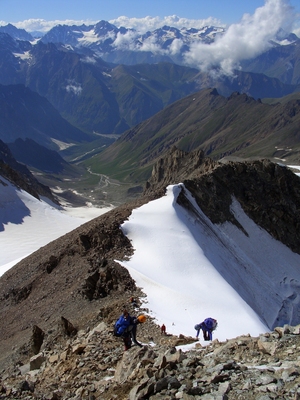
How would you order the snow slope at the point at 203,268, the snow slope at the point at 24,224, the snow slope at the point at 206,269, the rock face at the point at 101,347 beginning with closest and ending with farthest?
the rock face at the point at 101,347 → the snow slope at the point at 206,269 → the snow slope at the point at 203,268 → the snow slope at the point at 24,224

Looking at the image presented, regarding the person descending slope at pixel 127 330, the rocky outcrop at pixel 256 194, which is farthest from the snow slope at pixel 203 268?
the person descending slope at pixel 127 330

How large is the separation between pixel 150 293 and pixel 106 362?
40.9 feet

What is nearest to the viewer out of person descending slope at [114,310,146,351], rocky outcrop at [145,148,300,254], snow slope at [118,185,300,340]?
person descending slope at [114,310,146,351]

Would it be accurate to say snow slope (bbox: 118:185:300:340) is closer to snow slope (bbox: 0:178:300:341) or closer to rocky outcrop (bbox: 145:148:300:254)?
snow slope (bbox: 0:178:300:341)

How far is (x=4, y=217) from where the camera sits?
83.6m

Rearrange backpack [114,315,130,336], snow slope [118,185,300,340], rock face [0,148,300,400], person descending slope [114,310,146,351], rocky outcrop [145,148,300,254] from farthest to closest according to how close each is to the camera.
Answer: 1. rocky outcrop [145,148,300,254]
2. snow slope [118,185,300,340]
3. backpack [114,315,130,336]
4. person descending slope [114,310,146,351]
5. rock face [0,148,300,400]

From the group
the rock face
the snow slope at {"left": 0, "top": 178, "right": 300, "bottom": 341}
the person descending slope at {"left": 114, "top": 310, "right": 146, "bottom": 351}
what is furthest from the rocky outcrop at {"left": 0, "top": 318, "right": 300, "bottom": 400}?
the snow slope at {"left": 0, "top": 178, "right": 300, "bottom": 341}

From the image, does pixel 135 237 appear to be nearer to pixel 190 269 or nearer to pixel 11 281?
pixel 190 269

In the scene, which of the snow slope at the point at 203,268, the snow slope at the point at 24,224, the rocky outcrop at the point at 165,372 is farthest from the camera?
the snow slope at the point at 24,224

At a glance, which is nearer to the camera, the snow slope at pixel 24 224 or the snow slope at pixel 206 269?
the snow slope at pixel 206 269

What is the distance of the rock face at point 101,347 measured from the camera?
12766 millimetres

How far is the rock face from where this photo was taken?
12.8 metres

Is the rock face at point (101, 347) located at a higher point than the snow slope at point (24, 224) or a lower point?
lower

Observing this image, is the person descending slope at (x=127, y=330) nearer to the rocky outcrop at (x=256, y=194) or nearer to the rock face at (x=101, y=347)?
the rock face at (x=101, y=347)
